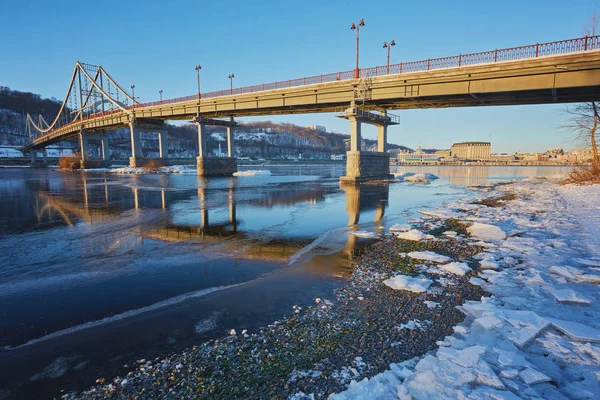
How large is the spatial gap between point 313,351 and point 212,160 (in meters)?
50.9

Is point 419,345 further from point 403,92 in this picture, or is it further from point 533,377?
point 403,92

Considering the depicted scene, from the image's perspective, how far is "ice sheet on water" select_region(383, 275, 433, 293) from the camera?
5.74 meters

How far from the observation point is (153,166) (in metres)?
64.2

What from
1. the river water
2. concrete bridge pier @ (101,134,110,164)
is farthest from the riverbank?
concrete bridge pier @ (101,134,110,164)

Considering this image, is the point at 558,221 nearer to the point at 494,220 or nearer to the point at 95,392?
the point at 494,220

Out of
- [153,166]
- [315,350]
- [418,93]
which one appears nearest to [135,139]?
[153,166]

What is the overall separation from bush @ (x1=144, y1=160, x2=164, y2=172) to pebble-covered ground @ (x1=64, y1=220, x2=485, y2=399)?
6439 centimetres

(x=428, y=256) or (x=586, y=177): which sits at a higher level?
(x=586, y=177)

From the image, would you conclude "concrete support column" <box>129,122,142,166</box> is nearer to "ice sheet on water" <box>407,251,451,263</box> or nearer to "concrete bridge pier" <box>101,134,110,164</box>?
"concrete bridge pier" <box>101,134,110,164</box>

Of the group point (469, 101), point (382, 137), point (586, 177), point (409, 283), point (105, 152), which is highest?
point (469, 101)

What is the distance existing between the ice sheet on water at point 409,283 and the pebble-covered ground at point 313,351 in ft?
0.43

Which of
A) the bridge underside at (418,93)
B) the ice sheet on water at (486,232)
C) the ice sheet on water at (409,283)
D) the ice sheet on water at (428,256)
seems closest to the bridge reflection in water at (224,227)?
the ice sheet on water at (409,283)

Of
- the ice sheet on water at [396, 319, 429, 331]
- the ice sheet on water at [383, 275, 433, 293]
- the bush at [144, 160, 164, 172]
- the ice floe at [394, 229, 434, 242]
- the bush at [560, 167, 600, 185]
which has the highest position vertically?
the bush at [144, 160, 164, 172]

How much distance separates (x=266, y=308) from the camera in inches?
204
